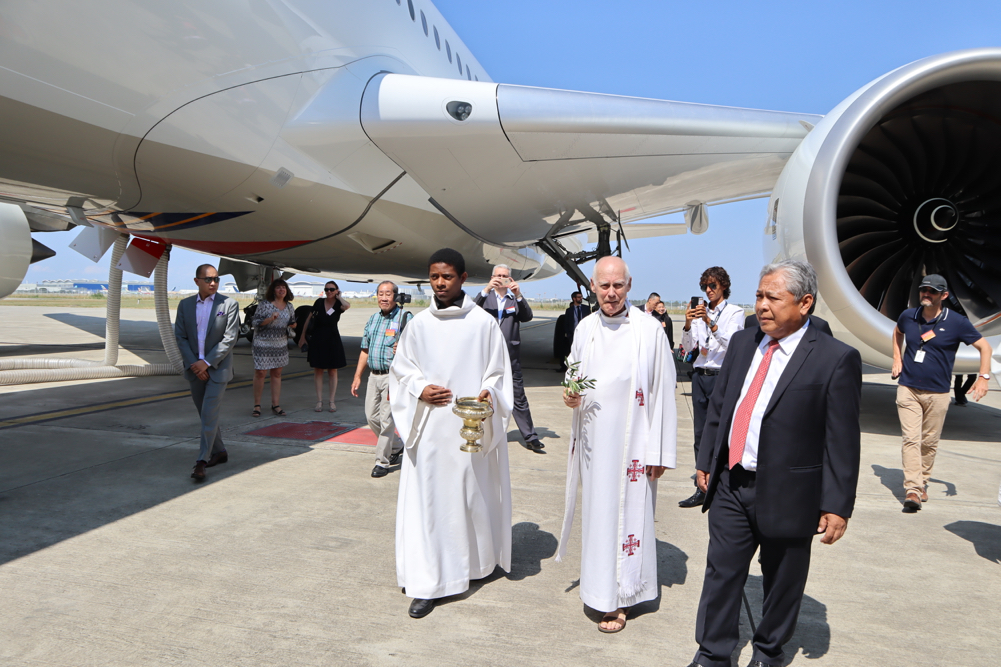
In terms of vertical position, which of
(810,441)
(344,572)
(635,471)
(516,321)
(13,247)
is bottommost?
(344,572)

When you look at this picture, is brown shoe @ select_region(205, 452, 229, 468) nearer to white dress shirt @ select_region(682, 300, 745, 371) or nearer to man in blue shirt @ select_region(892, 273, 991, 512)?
white dress shirt @ select_region(682, 300, 745, 371)

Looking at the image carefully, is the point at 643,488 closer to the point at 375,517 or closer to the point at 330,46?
the point at 375,517

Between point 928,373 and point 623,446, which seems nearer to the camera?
point 623,446

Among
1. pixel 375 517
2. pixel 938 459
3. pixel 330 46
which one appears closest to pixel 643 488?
pixel 375 517

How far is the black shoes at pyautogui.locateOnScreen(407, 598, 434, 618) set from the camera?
8.55ft

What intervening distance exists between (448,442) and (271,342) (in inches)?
177

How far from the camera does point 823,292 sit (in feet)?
18.3

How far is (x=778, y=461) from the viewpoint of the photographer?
6.65ft

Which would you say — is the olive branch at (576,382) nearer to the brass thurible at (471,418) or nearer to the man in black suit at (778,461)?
the brass thurible at (471,418)

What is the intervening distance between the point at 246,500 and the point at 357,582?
1.47 metres

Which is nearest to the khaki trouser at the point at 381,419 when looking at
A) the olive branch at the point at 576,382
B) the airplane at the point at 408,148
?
the olive branch at the point at 576,382

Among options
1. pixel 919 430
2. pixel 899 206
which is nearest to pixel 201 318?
pixel 919 430

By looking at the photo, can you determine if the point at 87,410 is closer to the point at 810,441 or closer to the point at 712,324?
the point at 712,324

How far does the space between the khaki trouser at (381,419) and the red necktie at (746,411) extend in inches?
117
